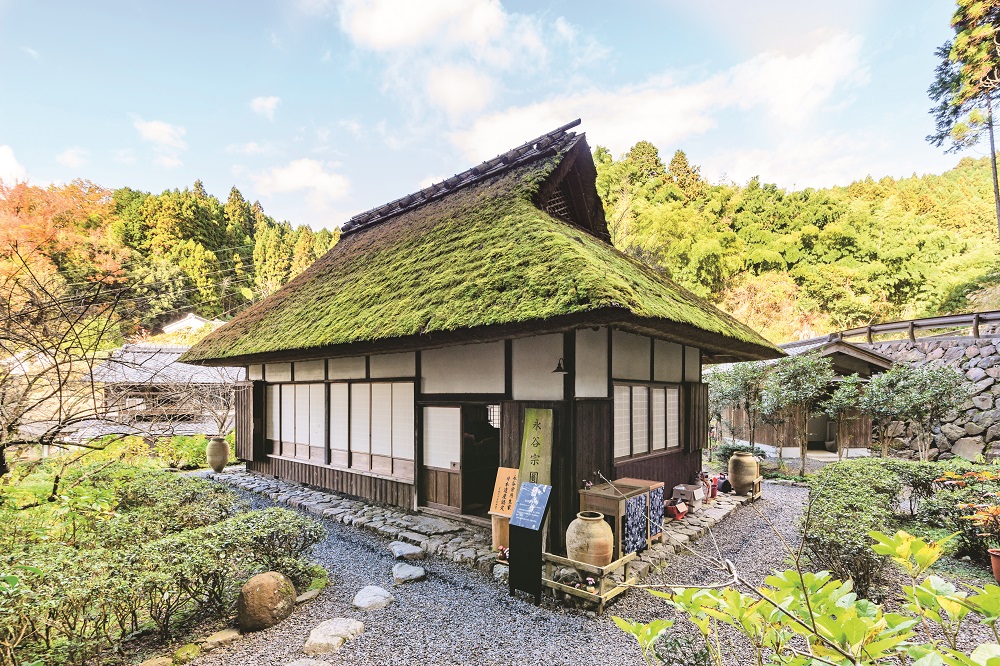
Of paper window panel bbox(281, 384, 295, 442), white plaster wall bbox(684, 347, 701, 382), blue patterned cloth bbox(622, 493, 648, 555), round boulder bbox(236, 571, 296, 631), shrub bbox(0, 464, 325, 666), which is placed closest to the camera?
shrub bbox(0, 464, 325, 666)

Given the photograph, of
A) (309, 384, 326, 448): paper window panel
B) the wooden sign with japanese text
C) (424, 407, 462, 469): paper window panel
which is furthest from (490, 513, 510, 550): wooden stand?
Result: (309, 384, 326, 448): paper window panel

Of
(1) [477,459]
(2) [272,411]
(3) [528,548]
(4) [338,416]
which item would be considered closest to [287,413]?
(2) [272,411]

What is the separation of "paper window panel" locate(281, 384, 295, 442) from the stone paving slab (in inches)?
→ 42.3

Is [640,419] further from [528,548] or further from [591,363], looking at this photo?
[528,548]

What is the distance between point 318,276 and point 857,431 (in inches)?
656

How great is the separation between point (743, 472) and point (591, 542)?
5684 millimetres

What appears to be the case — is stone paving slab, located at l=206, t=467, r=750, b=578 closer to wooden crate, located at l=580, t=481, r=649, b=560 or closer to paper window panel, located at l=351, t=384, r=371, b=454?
wooden crate, located at l=580, t=481, r=649, b=560

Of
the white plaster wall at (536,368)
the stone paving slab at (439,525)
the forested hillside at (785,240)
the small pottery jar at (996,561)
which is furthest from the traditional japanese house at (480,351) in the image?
the forested hillside at (785,240)

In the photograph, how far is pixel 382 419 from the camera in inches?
309

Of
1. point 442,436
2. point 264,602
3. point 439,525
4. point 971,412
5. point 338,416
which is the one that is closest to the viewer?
point 264,602

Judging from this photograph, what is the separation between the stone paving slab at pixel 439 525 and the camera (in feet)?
18.7

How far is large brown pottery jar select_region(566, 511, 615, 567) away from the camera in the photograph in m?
4.56

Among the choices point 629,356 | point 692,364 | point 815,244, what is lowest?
point 692,364

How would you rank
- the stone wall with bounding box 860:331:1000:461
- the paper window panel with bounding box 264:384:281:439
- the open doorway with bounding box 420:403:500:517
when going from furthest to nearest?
1. the stone wall with bounding box 860:331:1000:461
2. the paper window panel with bounding box 264:384:281:439
3. the open doorway with bounding box 420:403:500:517
